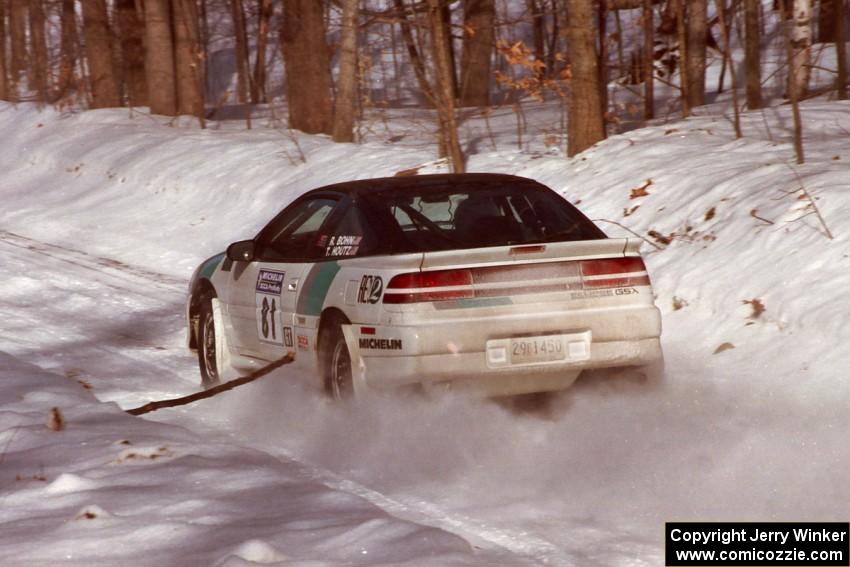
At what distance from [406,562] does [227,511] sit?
1.14 m

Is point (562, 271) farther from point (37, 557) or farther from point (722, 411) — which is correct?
point (37, 557)

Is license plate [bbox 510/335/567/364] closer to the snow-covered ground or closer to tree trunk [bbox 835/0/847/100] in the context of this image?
the snow-covered ground

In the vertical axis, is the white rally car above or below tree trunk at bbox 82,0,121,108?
below

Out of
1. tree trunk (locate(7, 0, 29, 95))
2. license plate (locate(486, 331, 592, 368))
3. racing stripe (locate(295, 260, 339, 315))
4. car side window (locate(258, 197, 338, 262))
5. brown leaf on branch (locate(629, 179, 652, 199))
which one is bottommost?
license plate (locate(486, 331, 592, 368))

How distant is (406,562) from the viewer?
14.5ft

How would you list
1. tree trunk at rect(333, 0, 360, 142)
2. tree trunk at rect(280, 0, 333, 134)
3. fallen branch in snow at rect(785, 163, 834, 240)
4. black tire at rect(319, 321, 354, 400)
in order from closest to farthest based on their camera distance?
1. black tire at rect(319, 321, 354, 400)
2. fallen branch in snow at rect(785, 163, 834, 240)
3. tree trunk at rect(333, 0, 360, 142)
4. tree trunk at rect(280, 0, 333, 134)

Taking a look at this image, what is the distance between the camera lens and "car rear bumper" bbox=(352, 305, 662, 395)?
22.2 feet

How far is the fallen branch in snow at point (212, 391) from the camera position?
7.77 m

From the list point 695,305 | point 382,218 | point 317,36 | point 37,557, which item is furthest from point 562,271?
point 317,36

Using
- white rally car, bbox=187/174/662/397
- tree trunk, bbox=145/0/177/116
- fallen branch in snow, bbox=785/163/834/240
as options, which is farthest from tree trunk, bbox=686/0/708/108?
white rally car, bbox=187/174/662/397

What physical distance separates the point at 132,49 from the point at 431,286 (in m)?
24.8

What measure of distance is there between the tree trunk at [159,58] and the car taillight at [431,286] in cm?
2025

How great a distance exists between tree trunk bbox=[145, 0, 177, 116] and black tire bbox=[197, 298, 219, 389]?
17.5 meters

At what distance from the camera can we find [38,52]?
34469 millimetres
